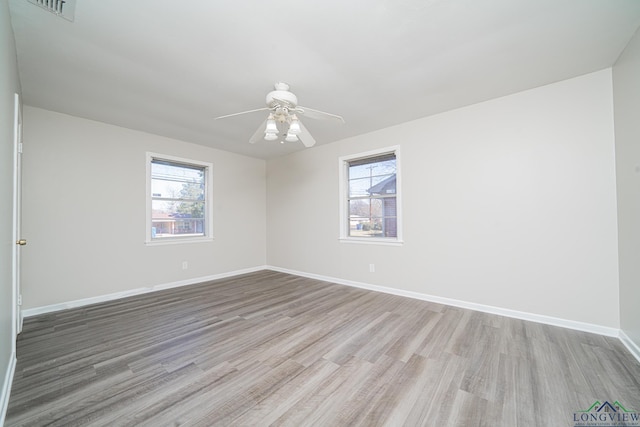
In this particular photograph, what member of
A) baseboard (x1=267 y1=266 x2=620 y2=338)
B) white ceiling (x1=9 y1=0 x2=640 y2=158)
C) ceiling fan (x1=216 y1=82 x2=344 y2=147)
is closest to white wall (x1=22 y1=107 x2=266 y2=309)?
white ceiling (x1=9 y1=0 x2=640 y2=158)

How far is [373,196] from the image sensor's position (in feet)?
13.7

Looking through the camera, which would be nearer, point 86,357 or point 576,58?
point 86,357

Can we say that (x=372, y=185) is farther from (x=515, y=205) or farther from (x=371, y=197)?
(x=515, y=205)

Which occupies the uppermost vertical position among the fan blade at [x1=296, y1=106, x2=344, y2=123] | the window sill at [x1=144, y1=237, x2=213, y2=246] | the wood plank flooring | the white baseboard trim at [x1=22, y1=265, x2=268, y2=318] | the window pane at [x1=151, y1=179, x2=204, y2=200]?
the fan blade at [x1=296, y1=106, x2=344, y2=123]

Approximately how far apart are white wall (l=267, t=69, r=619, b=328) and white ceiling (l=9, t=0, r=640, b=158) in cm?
35

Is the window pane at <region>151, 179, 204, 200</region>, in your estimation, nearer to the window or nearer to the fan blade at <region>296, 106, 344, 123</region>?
the window

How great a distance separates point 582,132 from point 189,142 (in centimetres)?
547

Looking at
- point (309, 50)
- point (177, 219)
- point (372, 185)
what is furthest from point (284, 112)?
point (177, 219)

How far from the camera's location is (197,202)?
4711 mm

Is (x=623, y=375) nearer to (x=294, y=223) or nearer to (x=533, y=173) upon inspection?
(x=533, y=173)

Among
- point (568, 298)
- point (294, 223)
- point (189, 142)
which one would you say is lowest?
point (568, 298)

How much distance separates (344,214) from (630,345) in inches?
136

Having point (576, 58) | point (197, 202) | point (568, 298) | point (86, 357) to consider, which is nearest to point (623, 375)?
point (568, 298)

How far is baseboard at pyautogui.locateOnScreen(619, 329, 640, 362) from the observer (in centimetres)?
197
